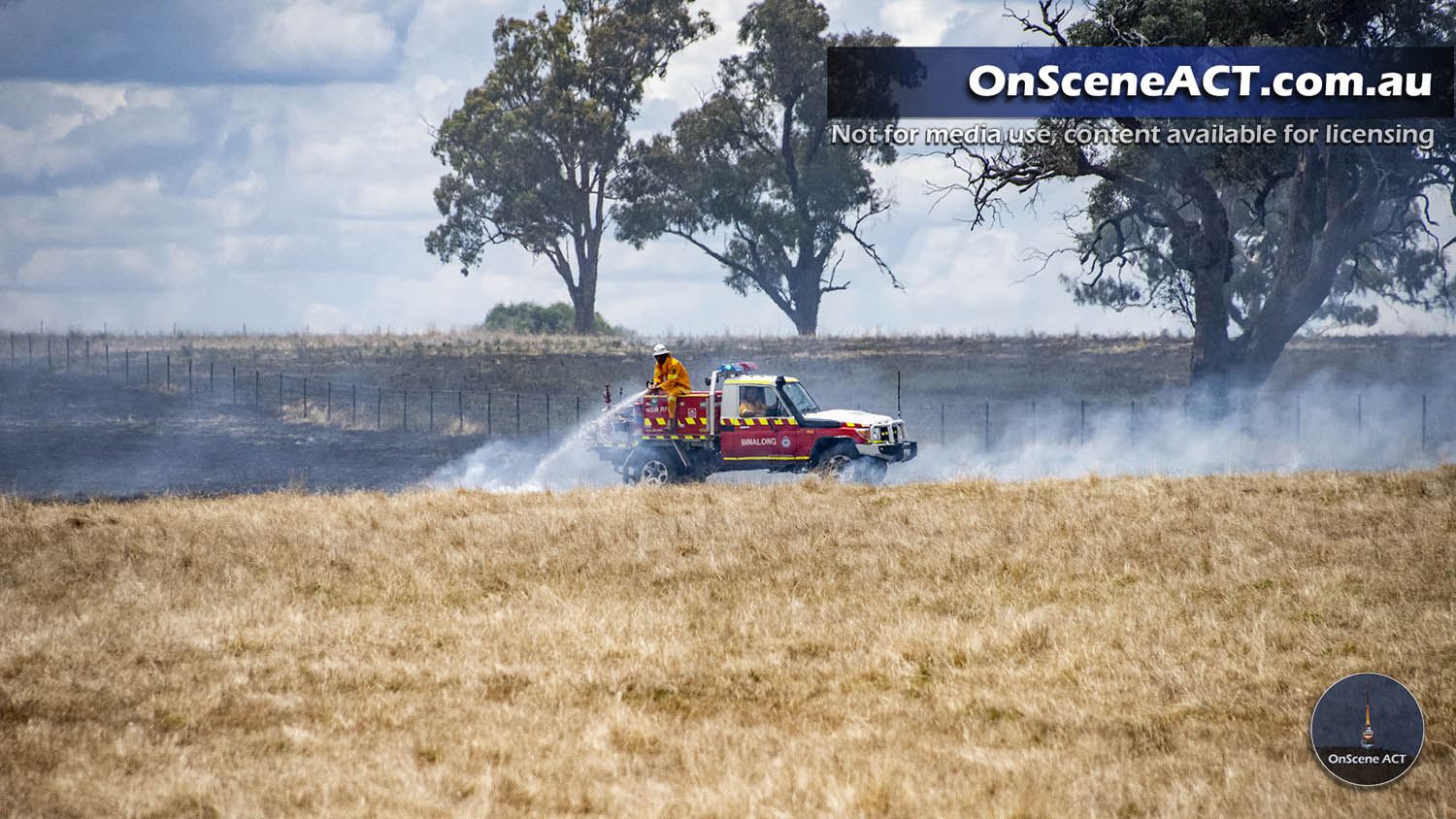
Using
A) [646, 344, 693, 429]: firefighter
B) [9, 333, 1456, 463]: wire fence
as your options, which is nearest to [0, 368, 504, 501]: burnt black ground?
[9, 333, 1456, 463]: wire fence

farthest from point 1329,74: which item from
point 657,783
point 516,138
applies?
point 516,138

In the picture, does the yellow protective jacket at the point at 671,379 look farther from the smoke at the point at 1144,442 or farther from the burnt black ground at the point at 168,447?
the burnt black ground at the point at 168,447

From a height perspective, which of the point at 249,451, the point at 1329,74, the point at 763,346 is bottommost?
the point at 249,451

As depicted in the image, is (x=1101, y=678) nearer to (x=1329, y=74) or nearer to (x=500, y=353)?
(x=1329, y=74)

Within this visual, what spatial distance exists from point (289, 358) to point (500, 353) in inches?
367

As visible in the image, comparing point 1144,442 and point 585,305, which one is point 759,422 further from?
point 585,305

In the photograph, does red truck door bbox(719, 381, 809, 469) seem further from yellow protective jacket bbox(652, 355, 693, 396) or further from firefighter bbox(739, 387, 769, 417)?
yellow protective jacket bbox(652, 355, 693, 396)

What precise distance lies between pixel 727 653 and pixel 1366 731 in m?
5.49

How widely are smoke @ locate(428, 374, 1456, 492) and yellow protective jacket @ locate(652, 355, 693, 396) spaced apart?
10.7 feet

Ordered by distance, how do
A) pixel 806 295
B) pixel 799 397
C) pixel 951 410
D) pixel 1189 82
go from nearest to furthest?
1. pixel 799 397
2. pixel 1189 82
3. pixel 951 410
4. pixel 806 295

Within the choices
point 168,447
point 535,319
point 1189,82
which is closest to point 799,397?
point 1189,82

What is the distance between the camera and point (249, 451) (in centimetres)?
4300

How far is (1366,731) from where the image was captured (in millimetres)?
8930

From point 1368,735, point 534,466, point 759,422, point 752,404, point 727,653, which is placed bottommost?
point 534,466
